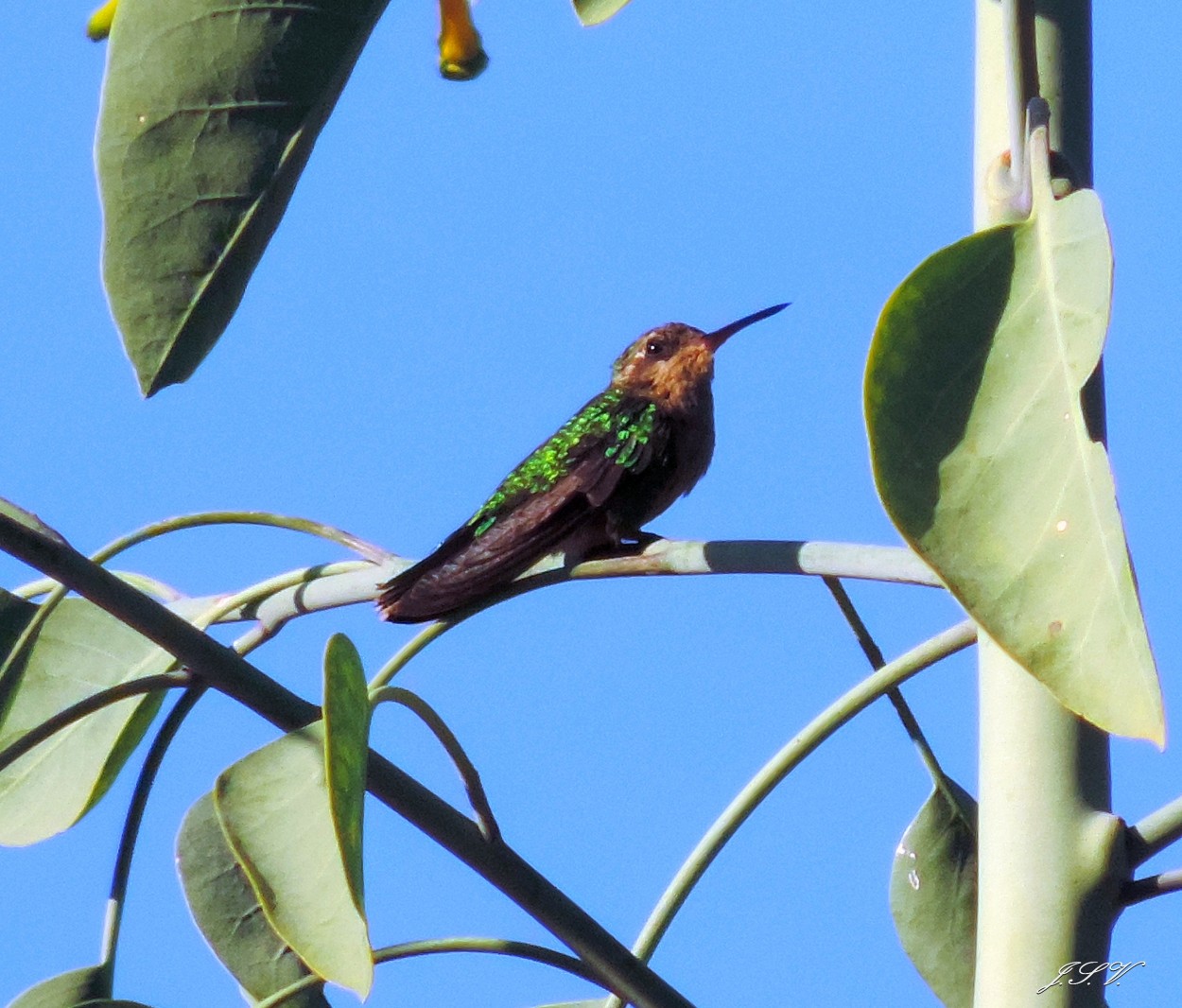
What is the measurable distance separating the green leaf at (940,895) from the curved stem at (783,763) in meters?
0.43

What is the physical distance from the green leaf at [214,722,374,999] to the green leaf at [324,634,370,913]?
0.5 inches

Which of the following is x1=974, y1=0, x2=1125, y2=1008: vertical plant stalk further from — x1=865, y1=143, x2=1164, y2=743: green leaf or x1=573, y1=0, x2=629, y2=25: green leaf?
x1=573, y1=0, x2=629, y2=25: green leaf

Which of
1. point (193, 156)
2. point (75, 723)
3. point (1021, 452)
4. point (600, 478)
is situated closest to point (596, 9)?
point (193, 156)

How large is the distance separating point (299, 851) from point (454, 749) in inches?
7.6

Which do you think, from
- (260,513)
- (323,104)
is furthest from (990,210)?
(260,513)

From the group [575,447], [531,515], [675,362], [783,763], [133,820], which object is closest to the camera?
[783,763]

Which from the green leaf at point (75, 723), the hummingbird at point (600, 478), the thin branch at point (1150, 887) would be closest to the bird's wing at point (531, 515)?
the hummingbird at point (600, 478)

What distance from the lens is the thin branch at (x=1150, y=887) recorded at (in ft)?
4.43

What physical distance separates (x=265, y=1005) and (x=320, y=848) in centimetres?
41

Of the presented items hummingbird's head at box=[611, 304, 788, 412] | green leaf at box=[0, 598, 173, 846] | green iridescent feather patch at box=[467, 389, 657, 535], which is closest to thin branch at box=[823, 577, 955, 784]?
green leaf at box=[0, 598, 173, 846]

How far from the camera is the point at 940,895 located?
1944 mm

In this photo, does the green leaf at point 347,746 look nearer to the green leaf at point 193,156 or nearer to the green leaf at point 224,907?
the green leaf at point 193,156

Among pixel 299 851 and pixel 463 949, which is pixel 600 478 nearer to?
pixel 463 949

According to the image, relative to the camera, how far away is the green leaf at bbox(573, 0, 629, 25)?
1.55m
